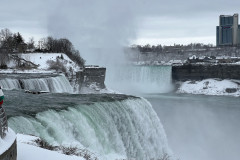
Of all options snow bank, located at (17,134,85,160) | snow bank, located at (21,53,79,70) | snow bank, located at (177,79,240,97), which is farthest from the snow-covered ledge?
snow bank, located at (177,79,240,97)

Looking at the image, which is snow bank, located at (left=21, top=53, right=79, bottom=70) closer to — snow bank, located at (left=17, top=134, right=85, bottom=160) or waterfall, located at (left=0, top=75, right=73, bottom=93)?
waterfall, located at (left=0, top=75, right=73, bottom=93)

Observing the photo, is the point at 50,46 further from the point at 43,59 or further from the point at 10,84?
the point at 10,84

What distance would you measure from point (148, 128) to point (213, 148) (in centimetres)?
1308

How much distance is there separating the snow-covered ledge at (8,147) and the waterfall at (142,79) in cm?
6288

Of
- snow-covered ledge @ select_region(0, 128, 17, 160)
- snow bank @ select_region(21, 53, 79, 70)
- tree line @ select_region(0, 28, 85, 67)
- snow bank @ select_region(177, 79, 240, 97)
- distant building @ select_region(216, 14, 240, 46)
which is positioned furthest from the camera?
distant building @ select_region(216, 14, 240, 46)

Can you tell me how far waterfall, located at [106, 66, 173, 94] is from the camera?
71.2 metres

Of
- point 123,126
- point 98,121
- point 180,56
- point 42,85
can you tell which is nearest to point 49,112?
point 98,121

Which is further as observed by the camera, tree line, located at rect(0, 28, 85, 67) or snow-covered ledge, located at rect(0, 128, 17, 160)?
tree line, located at rect(0, 28, 85, 67)

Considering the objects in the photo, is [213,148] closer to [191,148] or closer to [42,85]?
[191,148]

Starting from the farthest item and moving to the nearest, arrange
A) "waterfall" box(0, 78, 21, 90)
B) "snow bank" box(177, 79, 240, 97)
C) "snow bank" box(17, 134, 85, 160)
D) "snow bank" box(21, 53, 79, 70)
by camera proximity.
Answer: "snow bank" box(177, 79, 240, 97), "snow bank" box(21, 53, 79, 70), "waterfall" box(0, 78, 21, 90), "snow bank" box(17, 134, 85, 160)

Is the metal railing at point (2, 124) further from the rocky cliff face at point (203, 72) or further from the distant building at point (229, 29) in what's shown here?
the distant building at point (229, 29)

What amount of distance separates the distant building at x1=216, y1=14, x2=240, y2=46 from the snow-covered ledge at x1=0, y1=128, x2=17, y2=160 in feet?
616

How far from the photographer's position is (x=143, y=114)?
64.9ft

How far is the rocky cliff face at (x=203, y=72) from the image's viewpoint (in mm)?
70188
